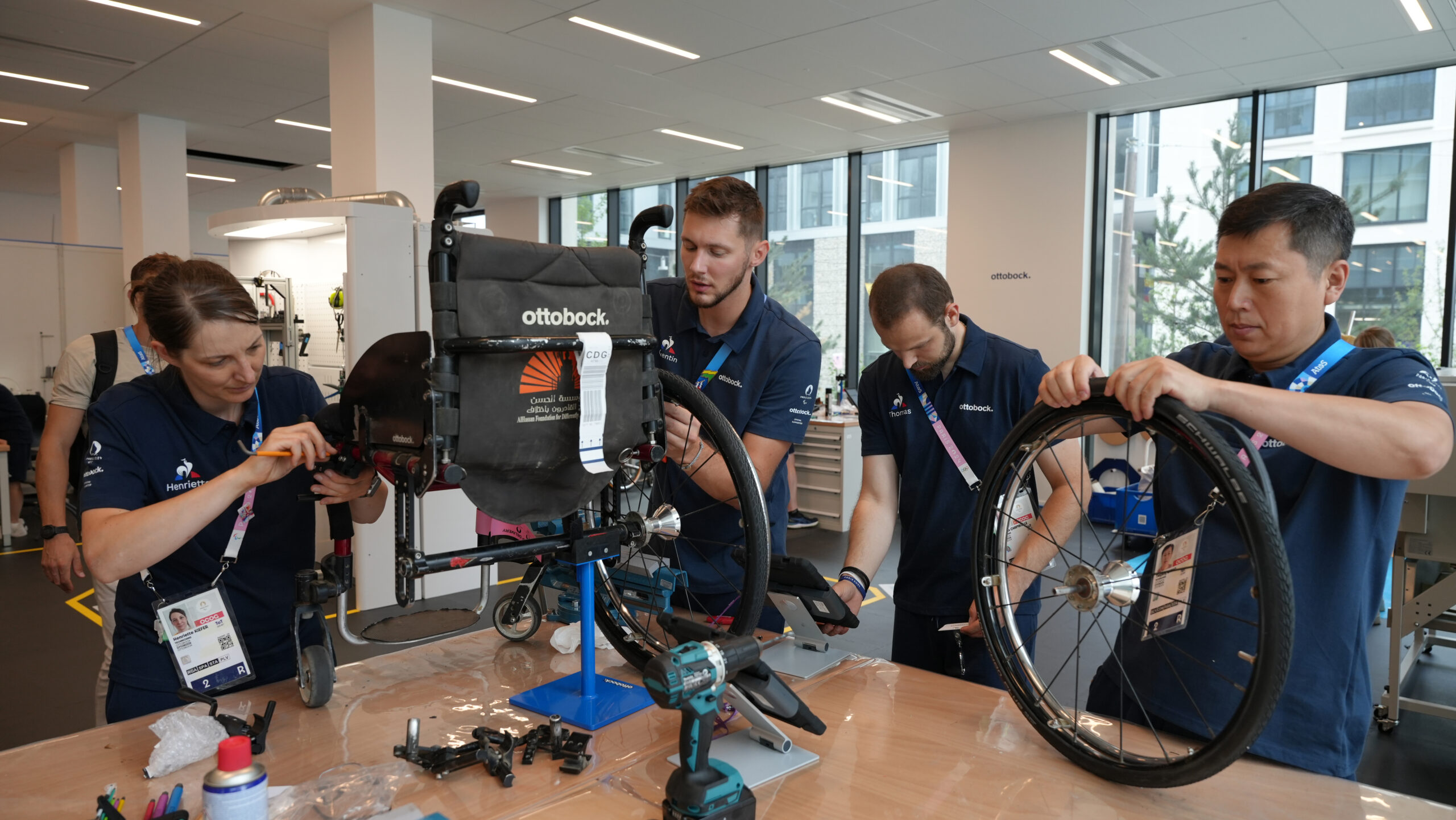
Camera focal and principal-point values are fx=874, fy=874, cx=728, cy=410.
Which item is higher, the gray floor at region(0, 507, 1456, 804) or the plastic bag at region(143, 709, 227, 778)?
the plastic bag at region(143, 709, 227, 778)

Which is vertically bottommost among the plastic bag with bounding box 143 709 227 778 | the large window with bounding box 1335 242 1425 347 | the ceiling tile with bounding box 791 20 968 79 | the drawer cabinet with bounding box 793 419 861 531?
the drawer cabinet with bounding box 793 419 861 531

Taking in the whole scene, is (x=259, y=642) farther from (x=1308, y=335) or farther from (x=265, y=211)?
(x=265, y=211)

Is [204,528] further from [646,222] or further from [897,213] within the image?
[897,213]

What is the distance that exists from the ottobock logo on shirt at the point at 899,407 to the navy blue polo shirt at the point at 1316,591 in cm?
84

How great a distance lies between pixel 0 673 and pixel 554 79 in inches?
194

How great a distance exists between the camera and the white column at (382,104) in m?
5.35

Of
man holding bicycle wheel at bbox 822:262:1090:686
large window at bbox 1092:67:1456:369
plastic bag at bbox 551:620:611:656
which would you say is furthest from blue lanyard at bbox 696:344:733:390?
large window at bbox 1092:67:1456:369

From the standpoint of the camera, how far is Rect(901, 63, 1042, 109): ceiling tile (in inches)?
246

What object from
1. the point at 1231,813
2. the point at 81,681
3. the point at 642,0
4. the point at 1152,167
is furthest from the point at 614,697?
the point at 1152,167

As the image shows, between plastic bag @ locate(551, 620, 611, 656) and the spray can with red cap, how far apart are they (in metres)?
0.77

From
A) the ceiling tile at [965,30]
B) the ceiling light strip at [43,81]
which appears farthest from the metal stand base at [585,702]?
the ceiling light strip at [43,81]

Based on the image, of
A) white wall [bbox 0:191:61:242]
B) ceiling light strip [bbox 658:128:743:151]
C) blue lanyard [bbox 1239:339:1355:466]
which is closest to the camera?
blue lanyard [bbox 1239:339:1355:466]

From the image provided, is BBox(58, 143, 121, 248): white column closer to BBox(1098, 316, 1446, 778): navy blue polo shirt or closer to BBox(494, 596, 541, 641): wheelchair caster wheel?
BBox(494, 596, 541, 641): wheelchair caster wheel

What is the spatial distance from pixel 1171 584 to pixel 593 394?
2.77ft
